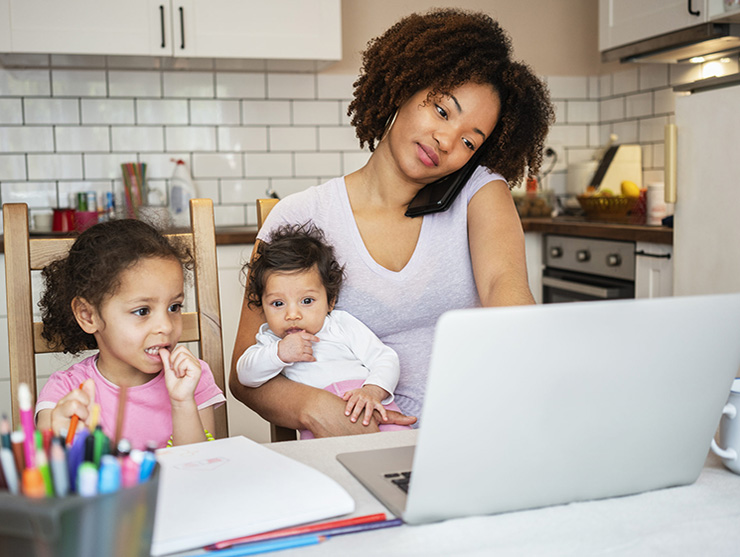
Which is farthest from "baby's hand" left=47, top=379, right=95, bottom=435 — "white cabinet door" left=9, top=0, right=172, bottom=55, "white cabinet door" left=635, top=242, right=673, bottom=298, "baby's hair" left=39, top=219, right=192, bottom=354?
"white cabinet door" left=9, top=0, right=172, bottom=55

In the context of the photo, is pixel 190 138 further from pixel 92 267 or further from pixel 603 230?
pixel 92 267

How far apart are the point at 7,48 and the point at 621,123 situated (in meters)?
2.55

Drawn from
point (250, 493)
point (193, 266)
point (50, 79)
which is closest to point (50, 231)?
point (50, 79)

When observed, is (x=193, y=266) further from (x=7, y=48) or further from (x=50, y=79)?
(x=50, y=79)

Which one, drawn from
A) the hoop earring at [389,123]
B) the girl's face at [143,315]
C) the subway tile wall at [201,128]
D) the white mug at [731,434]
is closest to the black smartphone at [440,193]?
the hoop earring at [389,123]

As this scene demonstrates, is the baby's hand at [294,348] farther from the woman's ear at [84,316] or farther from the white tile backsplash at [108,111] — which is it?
the white tile backsplash at [108,111]

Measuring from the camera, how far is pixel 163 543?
0.58 m

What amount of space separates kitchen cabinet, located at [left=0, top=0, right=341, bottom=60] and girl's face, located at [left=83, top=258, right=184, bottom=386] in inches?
72.8

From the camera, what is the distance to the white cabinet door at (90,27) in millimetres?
2602

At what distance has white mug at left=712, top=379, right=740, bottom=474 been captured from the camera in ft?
2.47

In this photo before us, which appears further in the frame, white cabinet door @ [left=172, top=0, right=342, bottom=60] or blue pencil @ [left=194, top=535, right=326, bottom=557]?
white cabinet door @ [left=172, top=0, right=342, bottom=60]

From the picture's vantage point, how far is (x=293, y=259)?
4.22ft

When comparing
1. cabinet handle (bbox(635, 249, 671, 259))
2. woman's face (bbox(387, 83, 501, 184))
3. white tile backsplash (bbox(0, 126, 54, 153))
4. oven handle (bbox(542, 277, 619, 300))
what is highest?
white tile backsplash (bbox(0, 126, 54, 153))

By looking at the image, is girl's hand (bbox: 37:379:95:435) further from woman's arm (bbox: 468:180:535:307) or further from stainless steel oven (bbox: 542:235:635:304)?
stainless steel oven (bbox: 542:235:635:304)
